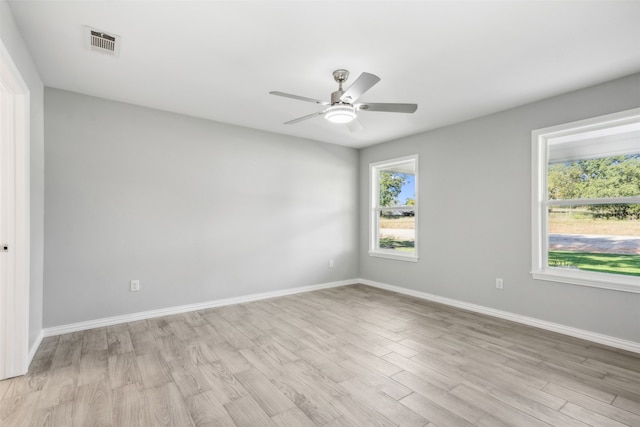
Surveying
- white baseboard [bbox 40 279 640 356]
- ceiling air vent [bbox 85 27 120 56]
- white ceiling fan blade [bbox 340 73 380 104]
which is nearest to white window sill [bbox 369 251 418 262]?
white baseboard [bbox 40 279 640 356]

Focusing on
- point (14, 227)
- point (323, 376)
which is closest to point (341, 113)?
point (323, 376)

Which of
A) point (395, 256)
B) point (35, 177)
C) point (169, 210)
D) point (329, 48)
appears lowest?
point (395, 256)

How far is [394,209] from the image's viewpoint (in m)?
5.16

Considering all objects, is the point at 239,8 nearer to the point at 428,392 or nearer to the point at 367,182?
the point at 428,392

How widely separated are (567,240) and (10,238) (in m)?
5.06

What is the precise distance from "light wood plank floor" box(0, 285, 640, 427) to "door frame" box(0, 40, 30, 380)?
0.25 meters

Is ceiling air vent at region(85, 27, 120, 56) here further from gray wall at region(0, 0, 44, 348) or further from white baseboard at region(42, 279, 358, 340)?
white baseboard at region(42, 279, 358, 340)

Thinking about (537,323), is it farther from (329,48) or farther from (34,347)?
(34,347)

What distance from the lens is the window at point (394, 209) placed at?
16.0 feet

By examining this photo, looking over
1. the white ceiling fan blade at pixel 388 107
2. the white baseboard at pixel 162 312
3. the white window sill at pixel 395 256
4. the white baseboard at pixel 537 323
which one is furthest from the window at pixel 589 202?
the white baseboard at pixel 162 312

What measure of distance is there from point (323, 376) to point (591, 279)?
2784 mm

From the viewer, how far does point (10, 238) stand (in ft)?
7.38

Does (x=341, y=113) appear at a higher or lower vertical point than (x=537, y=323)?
higher

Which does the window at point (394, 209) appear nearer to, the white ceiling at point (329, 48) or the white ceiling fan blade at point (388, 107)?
the white ceiling at point (329, 48)
